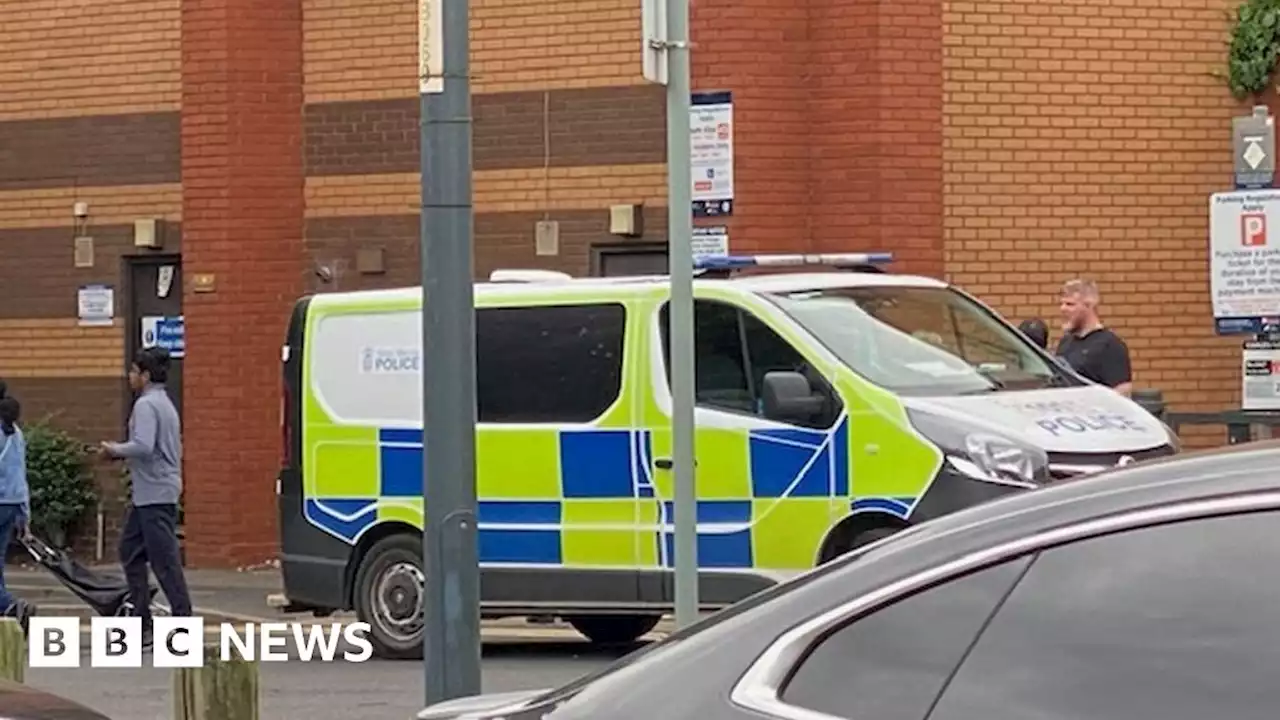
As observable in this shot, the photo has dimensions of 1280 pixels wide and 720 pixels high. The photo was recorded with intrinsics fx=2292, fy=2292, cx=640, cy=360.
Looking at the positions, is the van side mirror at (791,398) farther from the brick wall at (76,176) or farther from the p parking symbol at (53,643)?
the brick wall at (76,176)

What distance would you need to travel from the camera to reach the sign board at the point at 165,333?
18.6 m

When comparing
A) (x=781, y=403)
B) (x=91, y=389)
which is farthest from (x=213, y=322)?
(x=781, y=403)

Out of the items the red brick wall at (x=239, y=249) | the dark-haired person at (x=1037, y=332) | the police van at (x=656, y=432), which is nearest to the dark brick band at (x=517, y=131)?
the red brick wall at (x=239, y=249)

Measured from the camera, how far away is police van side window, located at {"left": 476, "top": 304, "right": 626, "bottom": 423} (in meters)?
12.0

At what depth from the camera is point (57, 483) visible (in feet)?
61.0

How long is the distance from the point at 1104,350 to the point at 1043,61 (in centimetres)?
302

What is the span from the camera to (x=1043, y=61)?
16219 mm

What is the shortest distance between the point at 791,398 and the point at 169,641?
4.55 m

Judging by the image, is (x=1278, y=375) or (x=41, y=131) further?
(x=41, y=131)

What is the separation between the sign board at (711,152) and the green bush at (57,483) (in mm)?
8774

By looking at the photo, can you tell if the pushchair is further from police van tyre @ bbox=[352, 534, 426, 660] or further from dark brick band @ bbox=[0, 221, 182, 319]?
dark brick band @ bbox=[0, 221, 182, 319]

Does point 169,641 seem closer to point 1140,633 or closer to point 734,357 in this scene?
point 734,357

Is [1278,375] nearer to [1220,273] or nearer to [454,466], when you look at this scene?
[1220,273]

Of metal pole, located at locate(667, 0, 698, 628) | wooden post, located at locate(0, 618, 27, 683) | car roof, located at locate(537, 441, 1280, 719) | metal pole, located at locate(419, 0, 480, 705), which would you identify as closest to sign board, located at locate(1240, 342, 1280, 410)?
metal pole, located at locate(667, 0, 698, 628)
